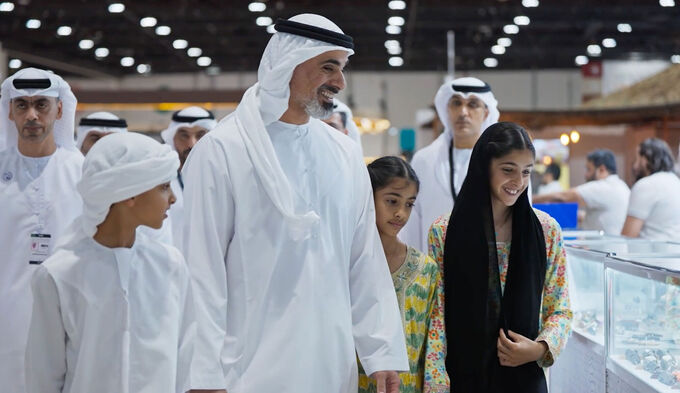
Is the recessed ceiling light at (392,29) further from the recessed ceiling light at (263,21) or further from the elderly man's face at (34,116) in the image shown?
the elderly man's face at (34,116)

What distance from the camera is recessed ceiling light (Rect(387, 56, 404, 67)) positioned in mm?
21750

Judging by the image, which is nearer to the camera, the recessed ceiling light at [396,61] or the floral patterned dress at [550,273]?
the floral patterned dress at [550,273]

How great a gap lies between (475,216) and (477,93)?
1639 millimetres

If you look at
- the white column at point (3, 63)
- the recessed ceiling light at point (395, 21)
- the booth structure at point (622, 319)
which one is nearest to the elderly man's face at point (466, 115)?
the booth structure at point (622, 319)

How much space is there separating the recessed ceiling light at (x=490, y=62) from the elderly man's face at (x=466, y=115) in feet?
57.5

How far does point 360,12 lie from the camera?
15.3 metres

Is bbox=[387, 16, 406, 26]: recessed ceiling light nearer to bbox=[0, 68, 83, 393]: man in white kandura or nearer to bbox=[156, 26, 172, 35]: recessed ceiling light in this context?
bbox=[156, 26, 172, 35]: recessed ceiling light

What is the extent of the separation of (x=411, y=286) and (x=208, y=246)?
2.43 ft

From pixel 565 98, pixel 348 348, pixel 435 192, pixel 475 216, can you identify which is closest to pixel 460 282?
pixel 475 216

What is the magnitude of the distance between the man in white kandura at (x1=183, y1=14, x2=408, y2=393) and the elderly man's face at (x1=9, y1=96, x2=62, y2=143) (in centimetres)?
151

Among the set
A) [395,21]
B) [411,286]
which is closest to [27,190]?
[411,286]

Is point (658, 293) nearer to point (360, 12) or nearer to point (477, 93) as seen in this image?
point (477, 93)

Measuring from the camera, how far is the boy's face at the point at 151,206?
2.14 m

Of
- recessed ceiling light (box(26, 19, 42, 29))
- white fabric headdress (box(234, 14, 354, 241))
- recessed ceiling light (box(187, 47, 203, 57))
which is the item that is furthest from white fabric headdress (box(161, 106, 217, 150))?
recessed ceiling light (box(187, 47, 203, 57))
